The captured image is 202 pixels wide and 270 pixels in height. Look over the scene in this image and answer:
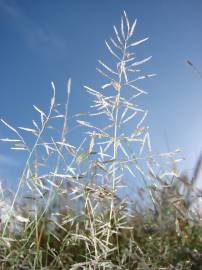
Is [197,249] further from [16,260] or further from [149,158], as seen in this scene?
[16,260]

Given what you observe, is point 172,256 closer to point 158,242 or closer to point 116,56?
point 158,242

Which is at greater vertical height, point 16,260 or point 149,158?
point 149,158

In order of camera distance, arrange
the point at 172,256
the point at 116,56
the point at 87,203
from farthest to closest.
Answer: the point at 116,56 < the point at 87,203 < the point at 172,256

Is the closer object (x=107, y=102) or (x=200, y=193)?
(x=200, y=193)

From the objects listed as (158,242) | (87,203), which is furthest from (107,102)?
(158,242)

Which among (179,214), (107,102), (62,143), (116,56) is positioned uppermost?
(116,56)

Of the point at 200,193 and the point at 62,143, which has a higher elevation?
the point at 62,143

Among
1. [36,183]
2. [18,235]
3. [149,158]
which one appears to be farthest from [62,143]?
[18,235]

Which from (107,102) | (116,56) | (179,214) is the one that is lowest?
(179,214)

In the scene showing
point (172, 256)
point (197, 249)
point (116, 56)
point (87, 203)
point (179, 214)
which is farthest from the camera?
point (116, 56)

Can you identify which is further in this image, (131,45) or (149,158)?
(131,45)
